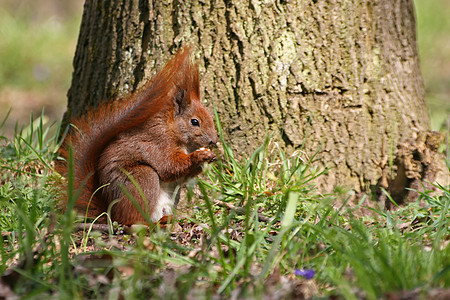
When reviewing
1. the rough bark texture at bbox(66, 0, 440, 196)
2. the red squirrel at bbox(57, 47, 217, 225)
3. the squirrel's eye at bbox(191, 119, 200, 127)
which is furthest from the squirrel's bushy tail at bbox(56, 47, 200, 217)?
the rough bark texture at bbox(66, 0, 440, 196)

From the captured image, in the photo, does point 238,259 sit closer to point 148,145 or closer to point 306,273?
point 306,273

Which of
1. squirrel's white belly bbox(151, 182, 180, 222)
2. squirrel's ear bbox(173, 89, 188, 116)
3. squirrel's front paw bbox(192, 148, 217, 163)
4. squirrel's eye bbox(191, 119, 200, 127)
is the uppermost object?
squirrel's ear bbox(173, 89, 188, 116)

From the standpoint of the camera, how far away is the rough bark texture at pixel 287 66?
2498 millimetres

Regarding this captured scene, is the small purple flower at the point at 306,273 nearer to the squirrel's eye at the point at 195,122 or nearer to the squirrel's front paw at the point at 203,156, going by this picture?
the squirrel's front paw at the point at 203,156

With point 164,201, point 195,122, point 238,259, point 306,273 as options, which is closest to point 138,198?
point 164,201

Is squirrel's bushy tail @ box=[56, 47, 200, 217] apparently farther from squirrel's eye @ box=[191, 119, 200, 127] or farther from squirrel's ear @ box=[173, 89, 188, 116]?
squirrel's eye @ box=[191, 119, 200, 127]

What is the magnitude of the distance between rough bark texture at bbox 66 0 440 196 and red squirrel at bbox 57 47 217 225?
7.8 inches

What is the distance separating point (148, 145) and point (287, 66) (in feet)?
2.58

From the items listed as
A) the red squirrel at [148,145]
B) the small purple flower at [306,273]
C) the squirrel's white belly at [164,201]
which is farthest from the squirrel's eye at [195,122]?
the small purple flower at [306,273]

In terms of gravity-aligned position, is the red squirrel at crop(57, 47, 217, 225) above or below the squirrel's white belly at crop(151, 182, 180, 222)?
above

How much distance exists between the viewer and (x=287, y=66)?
2.53 metres

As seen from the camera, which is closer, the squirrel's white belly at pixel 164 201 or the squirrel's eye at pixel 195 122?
the squirrel's white belly at pixel 164 201

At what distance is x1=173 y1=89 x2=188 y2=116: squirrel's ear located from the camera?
93.7 inches

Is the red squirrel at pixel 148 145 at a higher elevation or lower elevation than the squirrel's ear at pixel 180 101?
lower
